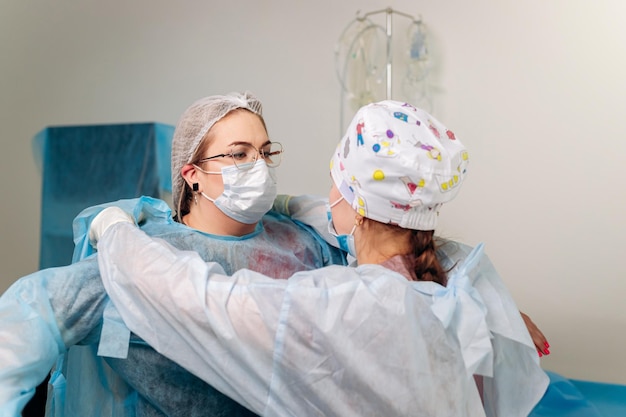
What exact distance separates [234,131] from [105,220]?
360 millimetres

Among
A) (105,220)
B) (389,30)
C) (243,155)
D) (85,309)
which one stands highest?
(389,30)

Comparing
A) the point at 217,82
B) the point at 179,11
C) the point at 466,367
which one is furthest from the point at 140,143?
the point at 466,367

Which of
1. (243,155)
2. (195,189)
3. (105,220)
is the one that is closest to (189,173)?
(195,189)

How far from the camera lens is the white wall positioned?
2260mm

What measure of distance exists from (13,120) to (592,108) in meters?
2.66

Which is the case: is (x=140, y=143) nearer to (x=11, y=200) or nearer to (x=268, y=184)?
(x=11, y=200)

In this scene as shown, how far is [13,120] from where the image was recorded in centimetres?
309

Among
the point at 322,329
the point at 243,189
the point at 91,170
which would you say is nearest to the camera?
Result: the point at 322,329

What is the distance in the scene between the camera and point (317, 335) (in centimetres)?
89

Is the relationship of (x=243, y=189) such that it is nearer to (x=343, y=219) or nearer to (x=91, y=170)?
(x=343, y=219)

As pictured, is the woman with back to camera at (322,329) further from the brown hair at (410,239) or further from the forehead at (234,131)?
the forehead at (234,131)

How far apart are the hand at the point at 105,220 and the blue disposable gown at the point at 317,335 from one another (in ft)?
0.73

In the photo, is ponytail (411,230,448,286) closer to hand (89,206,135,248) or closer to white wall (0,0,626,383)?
hand (89,206,135,248)

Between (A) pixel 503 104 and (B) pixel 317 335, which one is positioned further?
(A) pixel 503 104
